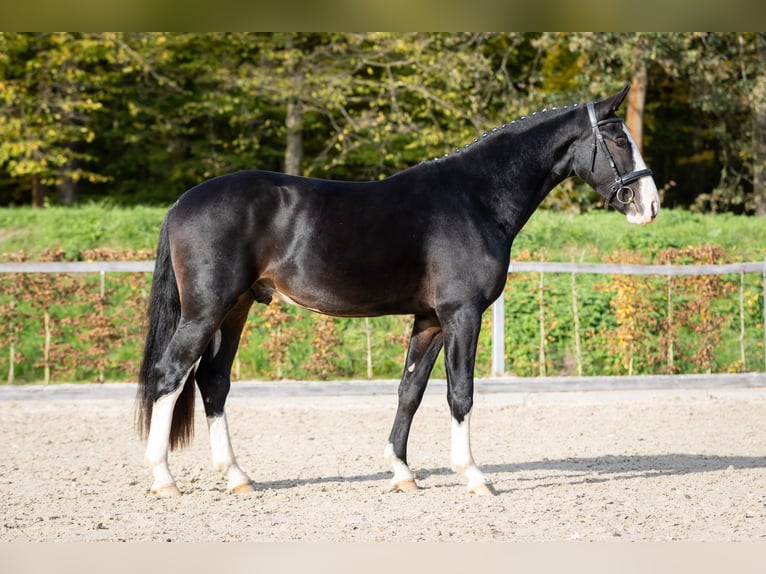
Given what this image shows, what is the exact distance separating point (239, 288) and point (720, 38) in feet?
43.6

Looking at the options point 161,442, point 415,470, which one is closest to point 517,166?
point 415,470

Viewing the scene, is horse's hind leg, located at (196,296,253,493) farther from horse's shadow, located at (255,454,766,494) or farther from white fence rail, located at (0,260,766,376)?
white fence rail, located at (0,260,766,376)

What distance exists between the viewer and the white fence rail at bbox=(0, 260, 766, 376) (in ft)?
29.9

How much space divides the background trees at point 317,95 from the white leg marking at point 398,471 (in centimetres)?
1050

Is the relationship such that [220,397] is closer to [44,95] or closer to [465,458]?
[465,458]

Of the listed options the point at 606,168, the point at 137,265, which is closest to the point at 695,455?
the point at 606,168

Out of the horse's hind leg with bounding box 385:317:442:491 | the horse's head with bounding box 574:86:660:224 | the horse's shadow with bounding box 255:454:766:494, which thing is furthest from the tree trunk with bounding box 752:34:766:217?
the horse's hind leg with bounding box 385:317:442:491

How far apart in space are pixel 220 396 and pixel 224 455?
0.34m

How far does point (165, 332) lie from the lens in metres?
5.24

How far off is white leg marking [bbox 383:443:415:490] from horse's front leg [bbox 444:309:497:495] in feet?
1.05

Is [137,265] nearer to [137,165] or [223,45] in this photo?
[223,45]

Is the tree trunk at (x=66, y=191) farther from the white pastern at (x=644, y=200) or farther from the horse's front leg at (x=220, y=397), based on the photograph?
the white pastern at (x=644, y=200)

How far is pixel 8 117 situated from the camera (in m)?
16.2

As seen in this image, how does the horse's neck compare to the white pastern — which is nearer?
the white pastern
